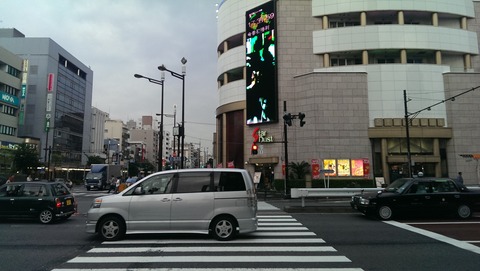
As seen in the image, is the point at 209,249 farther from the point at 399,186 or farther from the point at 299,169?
the point at 299,169

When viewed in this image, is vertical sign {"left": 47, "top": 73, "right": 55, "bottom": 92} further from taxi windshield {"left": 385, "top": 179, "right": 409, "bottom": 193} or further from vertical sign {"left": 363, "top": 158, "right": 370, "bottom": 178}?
taxi windshield {"left": 385, "top": 179, "right": 409, "bottom": 193}

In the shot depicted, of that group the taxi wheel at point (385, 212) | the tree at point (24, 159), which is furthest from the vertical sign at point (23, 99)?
the taxi wheel at point (385, 212)

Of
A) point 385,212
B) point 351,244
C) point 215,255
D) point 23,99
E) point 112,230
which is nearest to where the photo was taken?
point 215,255

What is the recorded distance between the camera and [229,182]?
941 centimetres

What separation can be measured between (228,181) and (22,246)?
214 inches

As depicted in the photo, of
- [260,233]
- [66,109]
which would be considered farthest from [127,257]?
[66,109]

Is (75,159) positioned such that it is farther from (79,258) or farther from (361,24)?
(79,258)

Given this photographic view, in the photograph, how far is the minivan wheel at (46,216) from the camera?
12.5 metres

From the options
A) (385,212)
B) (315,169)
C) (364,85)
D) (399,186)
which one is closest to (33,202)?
(385,212)

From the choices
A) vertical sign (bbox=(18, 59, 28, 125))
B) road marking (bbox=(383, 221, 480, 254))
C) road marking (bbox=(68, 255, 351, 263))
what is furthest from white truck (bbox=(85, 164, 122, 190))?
road marking (bbox=(383, 221, 480, 254))

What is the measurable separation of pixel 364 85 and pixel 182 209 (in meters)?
31.2

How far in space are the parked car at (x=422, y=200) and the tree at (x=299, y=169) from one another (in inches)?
810

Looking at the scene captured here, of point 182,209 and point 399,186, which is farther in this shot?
point 399,186

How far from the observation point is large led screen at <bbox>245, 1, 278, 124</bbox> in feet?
125
